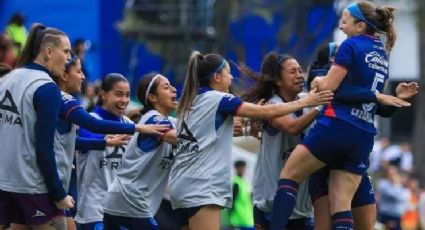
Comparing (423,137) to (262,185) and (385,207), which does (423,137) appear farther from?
(262,185)

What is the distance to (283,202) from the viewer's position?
398 inches

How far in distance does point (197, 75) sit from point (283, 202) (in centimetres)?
120

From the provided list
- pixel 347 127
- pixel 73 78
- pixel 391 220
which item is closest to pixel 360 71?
pixel 347 127

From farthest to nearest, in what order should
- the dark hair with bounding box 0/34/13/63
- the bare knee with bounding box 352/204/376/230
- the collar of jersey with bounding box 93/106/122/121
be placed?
the dark hair with bounding box 0/34/13/63 < the collar of jersey with bounding box 93/106/122/121 < the bare knee with bounding box 352/204/376/230

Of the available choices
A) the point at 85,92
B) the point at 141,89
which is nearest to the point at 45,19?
the point at 85,92

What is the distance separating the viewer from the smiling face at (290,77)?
1086 cm

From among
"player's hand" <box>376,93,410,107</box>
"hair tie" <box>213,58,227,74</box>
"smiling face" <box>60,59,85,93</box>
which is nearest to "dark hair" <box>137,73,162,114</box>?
"smiling face" <box>60,59,85,93</box>

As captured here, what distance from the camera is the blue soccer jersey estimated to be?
9.95 metres

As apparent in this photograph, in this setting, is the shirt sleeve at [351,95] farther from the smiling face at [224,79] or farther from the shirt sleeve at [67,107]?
the shirt sleeve at [67,107]

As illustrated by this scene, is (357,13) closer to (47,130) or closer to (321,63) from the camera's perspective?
(321,63)

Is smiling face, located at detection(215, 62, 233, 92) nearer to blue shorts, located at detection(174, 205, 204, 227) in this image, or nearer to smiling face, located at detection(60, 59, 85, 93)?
blue shorts, located at detection(174, 205, 204, 227)

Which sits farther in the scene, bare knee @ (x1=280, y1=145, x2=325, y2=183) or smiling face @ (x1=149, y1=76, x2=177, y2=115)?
smiling face @ (x1=149, y1=76, x2=177, y2=115)

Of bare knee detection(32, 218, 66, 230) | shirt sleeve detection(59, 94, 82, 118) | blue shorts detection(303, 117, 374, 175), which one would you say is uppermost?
shirt sleeve detection(59, 94, 82, 118)

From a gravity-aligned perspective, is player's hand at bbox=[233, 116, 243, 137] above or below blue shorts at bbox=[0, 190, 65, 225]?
above
